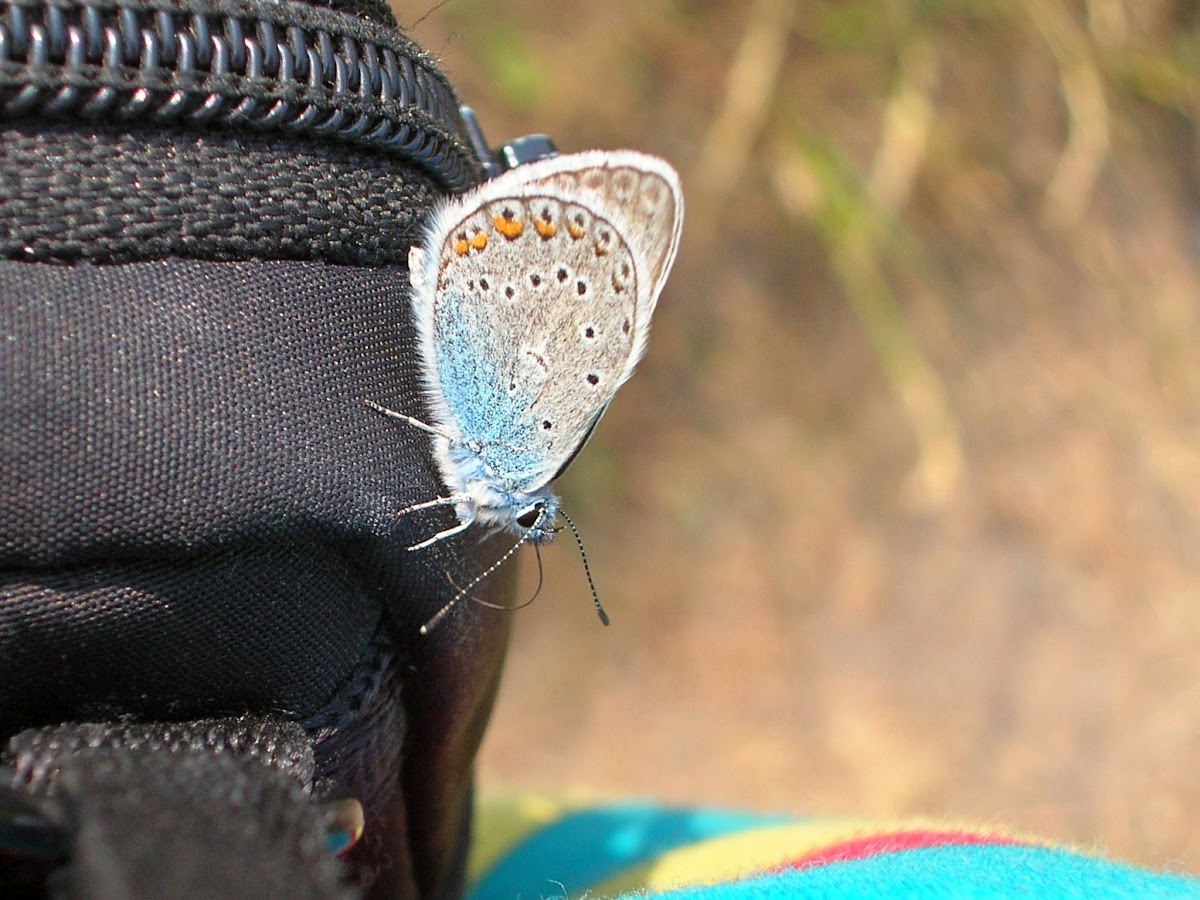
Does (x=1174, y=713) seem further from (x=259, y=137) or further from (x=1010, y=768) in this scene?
(x=259, y=137)

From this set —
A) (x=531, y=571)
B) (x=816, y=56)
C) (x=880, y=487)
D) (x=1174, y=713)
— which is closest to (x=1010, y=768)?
(x=1174, y=713)

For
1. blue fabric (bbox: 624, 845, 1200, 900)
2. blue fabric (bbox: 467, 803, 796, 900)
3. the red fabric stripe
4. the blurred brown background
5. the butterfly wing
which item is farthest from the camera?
the blurred brown background

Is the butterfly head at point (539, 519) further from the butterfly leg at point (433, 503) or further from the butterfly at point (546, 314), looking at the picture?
the butterfly leg at point (433, 503)

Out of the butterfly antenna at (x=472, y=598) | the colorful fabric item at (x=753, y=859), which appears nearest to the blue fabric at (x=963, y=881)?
the colorful fabric item at (x=753, y=859)

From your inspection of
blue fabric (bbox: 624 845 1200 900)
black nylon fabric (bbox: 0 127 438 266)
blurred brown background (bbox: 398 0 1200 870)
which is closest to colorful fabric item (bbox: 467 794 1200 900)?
blue fabric (bbox: 624 845 1200 900)

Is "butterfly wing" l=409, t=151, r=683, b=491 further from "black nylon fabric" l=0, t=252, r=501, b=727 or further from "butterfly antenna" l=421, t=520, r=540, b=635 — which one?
"black nylon fabric" l=0, t=252, r=501, b=727

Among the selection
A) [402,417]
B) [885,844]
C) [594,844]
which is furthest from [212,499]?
[594,844]

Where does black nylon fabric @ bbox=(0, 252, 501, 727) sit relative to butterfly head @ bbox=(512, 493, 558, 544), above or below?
above
